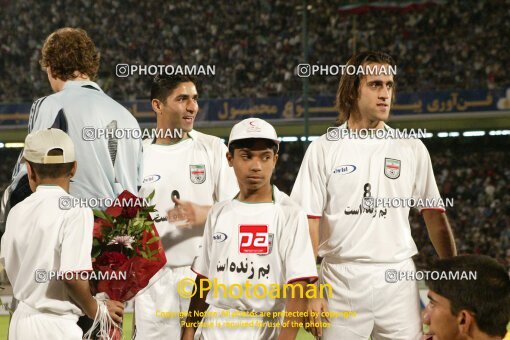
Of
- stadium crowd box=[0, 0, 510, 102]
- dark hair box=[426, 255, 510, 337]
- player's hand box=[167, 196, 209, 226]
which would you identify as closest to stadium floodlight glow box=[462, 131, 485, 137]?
stadium crowd box=[0, 0, 510, 102]

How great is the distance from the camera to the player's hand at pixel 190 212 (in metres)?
5.35

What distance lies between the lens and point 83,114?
4.40 m

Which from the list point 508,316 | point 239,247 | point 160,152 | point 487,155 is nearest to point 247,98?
point 487,155

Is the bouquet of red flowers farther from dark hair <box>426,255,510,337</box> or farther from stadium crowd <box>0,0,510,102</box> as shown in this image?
stadium crowd <box>0,0,510,102</box>

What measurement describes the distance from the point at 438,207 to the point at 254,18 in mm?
17848

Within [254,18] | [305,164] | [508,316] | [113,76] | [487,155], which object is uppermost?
[254,18]

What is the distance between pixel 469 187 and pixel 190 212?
1344 cm

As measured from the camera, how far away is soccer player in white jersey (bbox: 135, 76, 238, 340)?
18.0 feet

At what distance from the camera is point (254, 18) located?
870 inches

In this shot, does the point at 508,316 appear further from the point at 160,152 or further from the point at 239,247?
the point at 160,152

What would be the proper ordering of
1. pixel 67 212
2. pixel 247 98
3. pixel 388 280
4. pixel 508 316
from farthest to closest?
pixel 247 98
pixel 388 280
pixel 67 212
pixel 508 316

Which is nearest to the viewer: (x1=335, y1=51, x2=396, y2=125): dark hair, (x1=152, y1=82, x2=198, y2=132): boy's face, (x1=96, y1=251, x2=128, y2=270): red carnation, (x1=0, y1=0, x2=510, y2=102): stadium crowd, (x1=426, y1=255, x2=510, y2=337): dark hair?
(x1=426, y1=255, x2=510, y2=337): dark hair

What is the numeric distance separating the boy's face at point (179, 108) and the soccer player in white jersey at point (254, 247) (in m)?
1.37

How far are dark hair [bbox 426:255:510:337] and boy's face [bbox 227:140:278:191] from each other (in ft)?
4.94
